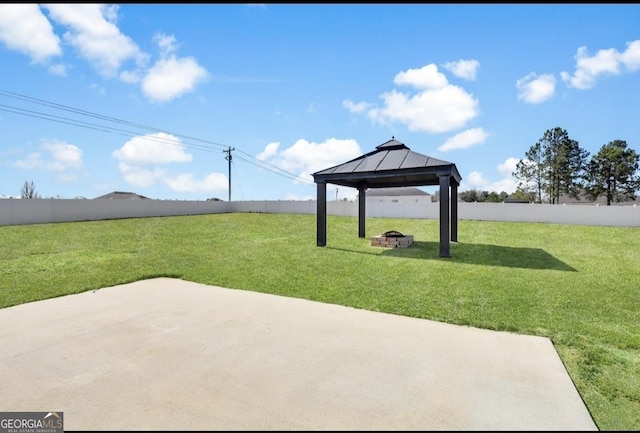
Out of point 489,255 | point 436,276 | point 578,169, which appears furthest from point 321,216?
point 578,169

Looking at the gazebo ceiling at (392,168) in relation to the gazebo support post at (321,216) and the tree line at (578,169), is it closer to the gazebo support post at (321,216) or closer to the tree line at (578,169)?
the gazebo support post at (321,216)

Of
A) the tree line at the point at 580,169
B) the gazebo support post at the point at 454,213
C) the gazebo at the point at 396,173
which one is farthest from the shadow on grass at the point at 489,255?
the tree line at the point at 580,169

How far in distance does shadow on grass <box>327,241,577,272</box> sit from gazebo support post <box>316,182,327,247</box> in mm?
1002

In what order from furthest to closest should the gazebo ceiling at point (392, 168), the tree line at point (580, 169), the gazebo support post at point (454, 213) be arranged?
1. the tree line at point (580, 169)
2. the gazebo support post at point (454, 213)
3. the gazebo ceiling at point (392, 168)

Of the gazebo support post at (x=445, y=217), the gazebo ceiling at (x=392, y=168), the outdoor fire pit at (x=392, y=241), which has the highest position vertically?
the gazebo ceiling at (x=392, y=168)

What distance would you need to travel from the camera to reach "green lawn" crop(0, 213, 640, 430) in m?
3.50

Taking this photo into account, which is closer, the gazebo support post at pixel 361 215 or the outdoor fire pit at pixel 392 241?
the outdoor fire pit at pixel 392 241

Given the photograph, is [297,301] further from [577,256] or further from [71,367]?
[577,256]

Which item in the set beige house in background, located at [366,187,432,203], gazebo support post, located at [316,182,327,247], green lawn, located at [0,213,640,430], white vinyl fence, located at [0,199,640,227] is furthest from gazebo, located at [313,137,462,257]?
beige house in background, located at [366,187,432,203]

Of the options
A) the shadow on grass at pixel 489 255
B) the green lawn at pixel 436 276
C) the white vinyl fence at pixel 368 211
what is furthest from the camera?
the white vinyl fence at pixel 368 211

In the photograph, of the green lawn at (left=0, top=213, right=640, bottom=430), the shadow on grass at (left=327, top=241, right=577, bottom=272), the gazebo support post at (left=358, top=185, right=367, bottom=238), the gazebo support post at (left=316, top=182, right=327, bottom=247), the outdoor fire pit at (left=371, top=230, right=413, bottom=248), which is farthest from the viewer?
the gazebo support post at (left=358, top=185, right=367, bottom=238)

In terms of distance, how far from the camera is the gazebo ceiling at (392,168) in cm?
950

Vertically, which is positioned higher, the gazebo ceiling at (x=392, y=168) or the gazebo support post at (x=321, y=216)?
the gazebo ceiling at (x=392, y=168)

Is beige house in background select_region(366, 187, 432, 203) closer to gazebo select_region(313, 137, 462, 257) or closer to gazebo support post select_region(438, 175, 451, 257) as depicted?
gazebo select_region(313, 137, 462, 257)
